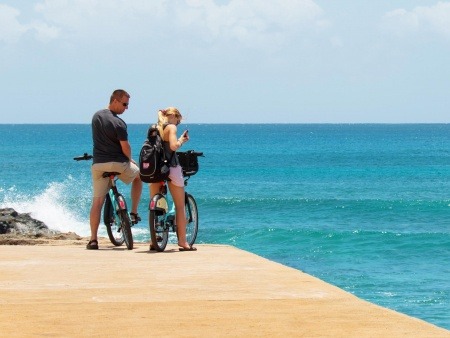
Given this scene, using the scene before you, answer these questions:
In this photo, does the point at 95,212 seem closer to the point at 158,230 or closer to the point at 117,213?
the point at 117,213

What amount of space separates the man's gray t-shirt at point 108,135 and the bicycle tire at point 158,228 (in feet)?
2.58

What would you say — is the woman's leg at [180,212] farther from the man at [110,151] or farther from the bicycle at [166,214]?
the man at [110,151]

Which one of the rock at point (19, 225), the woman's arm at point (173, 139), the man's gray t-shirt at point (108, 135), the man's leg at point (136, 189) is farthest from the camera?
the rock at point (19, 225)

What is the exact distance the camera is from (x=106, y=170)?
466 inches

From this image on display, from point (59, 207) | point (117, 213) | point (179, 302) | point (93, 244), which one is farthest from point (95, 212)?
point (59, 207)

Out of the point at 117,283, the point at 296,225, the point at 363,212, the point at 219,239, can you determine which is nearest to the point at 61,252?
the point at 117,283

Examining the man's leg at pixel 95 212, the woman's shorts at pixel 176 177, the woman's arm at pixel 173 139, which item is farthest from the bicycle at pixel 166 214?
the man's leg at pixel 95 212

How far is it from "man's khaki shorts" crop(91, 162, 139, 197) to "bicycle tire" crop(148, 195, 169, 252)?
1.97ft

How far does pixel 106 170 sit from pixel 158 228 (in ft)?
3.08

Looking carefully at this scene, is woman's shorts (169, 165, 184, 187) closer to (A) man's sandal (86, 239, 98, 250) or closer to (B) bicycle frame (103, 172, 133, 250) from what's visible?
(B) bicycle frame (103, 172, 133, 250)

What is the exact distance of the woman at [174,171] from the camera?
11.3 metres

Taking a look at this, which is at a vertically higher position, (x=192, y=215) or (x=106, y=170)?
(x=106, y=170)

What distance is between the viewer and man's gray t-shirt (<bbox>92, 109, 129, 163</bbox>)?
11.7 metres

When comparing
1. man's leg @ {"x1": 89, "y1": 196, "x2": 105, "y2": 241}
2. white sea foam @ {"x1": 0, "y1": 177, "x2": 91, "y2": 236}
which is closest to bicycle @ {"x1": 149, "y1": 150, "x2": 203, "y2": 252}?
man's leg @ {"x1": 89, "y1": 196, "x2": 105, "y2": 241}
